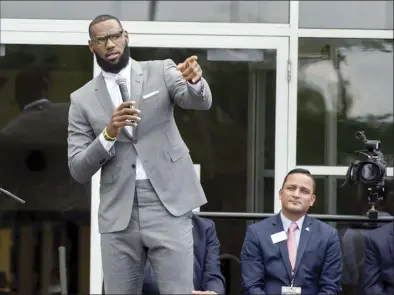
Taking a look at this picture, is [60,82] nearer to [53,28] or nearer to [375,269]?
[53,28]

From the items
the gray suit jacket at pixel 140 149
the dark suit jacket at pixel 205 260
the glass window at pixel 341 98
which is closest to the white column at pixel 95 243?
the dark suit jacket at pixel 205 260

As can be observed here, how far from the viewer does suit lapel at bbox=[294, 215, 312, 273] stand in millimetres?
4934

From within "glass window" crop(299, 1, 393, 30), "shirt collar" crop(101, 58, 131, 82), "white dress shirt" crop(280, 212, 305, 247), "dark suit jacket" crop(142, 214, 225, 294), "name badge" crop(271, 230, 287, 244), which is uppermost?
"glass window" crop(299, 1, 393, 30)

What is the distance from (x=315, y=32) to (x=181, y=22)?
979 mm

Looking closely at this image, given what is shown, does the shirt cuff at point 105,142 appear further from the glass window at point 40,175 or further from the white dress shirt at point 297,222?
the glass window at point 40,175

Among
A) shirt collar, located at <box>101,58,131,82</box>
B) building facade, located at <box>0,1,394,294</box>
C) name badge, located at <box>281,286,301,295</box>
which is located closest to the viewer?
shirt collar, located at <box>101,58,131,82</box>

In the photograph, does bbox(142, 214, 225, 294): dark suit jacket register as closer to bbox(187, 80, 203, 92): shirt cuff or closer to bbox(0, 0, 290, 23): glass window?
bbox(187, 80, 203, 92): shirt cuff

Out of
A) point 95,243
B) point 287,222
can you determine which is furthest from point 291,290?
point 95,243

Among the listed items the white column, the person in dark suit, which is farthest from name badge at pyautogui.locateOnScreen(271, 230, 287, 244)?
the white column

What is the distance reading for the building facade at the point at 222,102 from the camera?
6.46m

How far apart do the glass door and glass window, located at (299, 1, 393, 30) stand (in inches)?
11.2

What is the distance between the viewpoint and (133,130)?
3.83 meters

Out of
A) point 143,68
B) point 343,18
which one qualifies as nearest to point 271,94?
point 343,18

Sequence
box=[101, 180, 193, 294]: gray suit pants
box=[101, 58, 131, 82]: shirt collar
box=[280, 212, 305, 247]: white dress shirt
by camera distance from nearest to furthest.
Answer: box=[101, 180, 193, 294]: gray suit pants, box=[101, 58, 131, 82]: shirt collar, box=[280, 212, 305, 247]: white dress shirt
